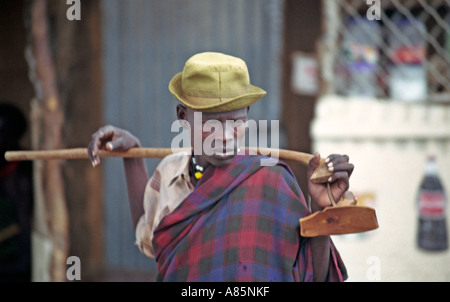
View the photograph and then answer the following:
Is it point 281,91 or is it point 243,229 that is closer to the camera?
point 243,229

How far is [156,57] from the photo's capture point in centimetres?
419

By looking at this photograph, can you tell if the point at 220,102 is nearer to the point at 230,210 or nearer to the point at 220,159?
the point at 220,159

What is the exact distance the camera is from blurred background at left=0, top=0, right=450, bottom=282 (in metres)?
3.43

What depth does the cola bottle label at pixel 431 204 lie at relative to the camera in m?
3.40

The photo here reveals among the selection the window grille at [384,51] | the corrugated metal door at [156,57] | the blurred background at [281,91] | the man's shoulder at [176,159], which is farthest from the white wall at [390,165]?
the man's shoulder at [176,159]

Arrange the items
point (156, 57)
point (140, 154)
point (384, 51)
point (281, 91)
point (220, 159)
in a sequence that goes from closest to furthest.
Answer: point (220, 159), point (140, 154), point (384, 51), point (281, 91), point (156, 57)

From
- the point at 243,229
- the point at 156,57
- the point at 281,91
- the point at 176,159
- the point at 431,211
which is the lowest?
the point at 431,211

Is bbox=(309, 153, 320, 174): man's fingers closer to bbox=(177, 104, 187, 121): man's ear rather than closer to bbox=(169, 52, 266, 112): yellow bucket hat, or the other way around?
bbox=(169, 52, 266, 112): yellow bucket hat

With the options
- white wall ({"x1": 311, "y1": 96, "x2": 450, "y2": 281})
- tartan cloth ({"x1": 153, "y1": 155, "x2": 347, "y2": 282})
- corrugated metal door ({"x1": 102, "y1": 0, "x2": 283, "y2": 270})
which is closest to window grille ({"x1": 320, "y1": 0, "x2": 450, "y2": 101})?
white wall ({"x1": 311, "y1": 96, "x2": 450, "y2": 281})

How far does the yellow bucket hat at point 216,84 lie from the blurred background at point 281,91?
74.3 inches

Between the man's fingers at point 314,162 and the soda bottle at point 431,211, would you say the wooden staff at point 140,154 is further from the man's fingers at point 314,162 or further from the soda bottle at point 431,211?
the soda bottle at point 431,211

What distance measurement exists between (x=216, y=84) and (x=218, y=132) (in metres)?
0.15

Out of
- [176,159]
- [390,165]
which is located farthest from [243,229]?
[390,165]

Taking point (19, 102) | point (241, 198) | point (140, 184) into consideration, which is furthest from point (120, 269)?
point (241, 198)
